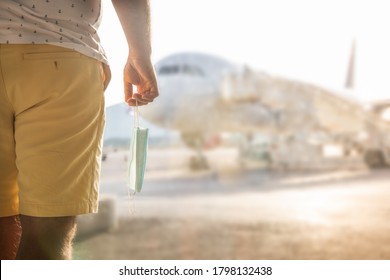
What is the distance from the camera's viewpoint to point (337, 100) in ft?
25.5

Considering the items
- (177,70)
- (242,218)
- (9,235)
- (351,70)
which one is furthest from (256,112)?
(351,70)

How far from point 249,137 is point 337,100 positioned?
1.40 m

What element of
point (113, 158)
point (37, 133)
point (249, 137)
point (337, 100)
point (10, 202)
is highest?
point (37, 133)

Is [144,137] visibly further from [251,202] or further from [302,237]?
[251,202]

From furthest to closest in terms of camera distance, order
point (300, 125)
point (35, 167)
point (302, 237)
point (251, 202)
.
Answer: point (300, 125) < point (251, 202) < point (302, 237) < point (35, 167)

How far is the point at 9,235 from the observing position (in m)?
0.72

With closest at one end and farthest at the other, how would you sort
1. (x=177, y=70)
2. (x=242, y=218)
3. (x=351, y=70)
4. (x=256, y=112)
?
(x=242, y=218) → (x=177, y=70) → (x=256, y=112) → (x=351, y=70)

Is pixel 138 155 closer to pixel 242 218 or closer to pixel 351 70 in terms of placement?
pixel 242 218

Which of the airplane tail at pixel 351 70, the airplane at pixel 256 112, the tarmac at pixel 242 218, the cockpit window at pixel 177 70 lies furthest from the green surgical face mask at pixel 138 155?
the airplane tail at pixel 351 70

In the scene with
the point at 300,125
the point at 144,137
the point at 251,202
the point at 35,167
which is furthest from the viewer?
the point at 300,125

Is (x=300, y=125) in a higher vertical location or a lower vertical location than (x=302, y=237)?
lower

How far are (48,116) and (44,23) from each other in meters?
0.11

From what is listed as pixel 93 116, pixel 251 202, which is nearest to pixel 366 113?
pixel 251 202

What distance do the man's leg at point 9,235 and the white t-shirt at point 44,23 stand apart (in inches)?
9.5
